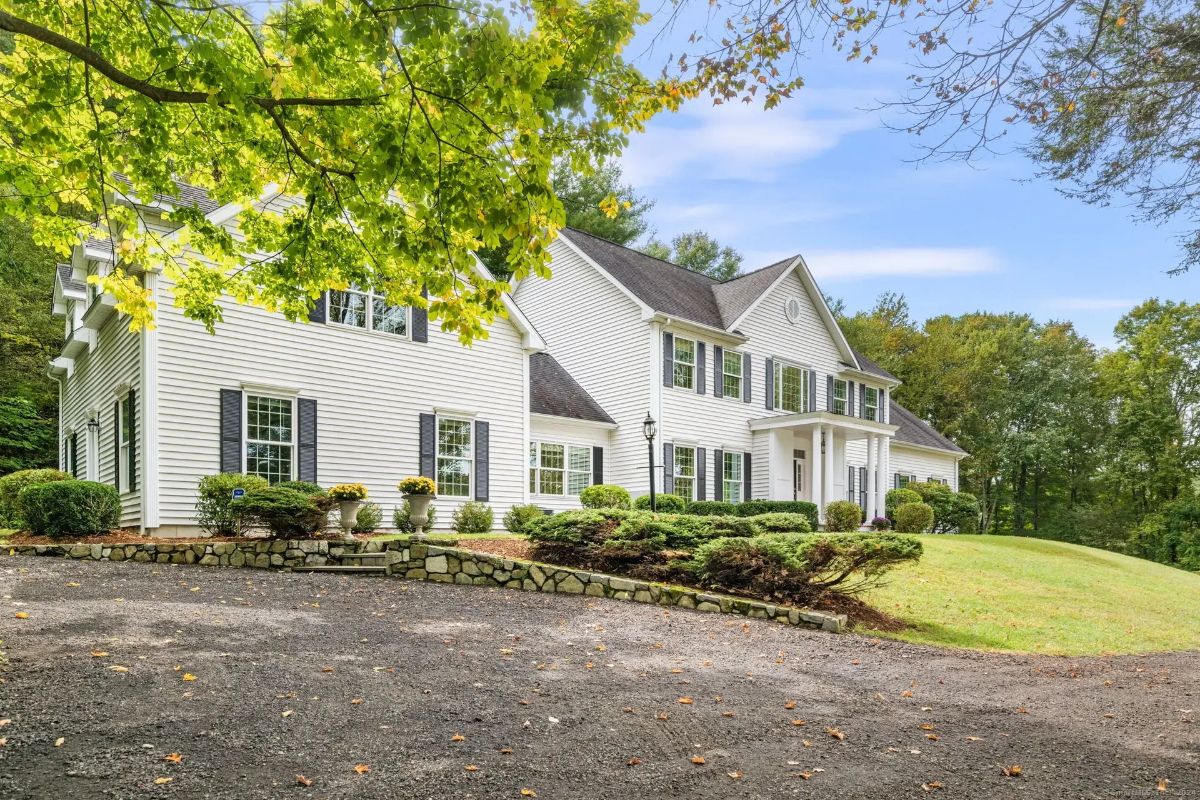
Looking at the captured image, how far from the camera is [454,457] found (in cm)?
1603

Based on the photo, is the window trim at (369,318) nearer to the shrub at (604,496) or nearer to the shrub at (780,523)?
the shrub at (604,496)

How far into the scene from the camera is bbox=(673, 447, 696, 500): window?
20892 mm

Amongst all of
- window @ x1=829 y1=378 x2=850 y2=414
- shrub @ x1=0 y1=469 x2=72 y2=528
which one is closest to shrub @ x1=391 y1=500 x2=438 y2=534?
shrub @ x1=0 y1=469 x2=72 y2=528

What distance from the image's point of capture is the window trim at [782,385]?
24109 mm

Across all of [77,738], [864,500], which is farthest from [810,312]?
[77,738]

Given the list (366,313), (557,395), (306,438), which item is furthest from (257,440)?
(557,395)

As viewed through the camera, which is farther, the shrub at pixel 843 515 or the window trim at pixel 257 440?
the shrub at pixel 843 515

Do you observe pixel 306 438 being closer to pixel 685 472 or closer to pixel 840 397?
pixel 685 472

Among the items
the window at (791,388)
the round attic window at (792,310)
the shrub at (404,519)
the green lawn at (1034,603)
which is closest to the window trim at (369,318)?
the shrub at (404,519)

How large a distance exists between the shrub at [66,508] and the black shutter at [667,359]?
13.0 metres

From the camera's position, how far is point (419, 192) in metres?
6.43

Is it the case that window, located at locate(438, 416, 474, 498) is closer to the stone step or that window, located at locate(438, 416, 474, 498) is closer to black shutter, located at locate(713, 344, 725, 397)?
the stone step

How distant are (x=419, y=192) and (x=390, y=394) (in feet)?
30.6

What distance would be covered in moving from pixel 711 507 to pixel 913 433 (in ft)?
49.1
